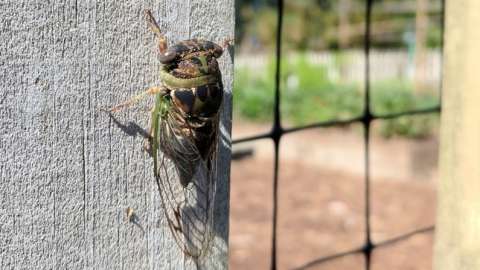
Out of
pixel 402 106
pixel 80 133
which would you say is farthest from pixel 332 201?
pixel 80 133

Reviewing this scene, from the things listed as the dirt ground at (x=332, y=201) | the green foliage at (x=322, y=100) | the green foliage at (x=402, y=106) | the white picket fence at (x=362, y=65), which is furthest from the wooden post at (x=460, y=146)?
the white picket fence at (x=362, y=65)

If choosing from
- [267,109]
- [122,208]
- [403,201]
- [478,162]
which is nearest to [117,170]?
[122,208]

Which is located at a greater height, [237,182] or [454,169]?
[454,169]

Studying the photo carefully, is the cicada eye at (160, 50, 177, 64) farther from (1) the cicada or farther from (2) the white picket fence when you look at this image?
(2) the white picket fence

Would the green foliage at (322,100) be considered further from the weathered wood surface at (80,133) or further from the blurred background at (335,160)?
the weathered wood surface at (80,133)

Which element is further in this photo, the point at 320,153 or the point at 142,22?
the point at 320,153

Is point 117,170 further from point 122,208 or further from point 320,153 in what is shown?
point 320,153
